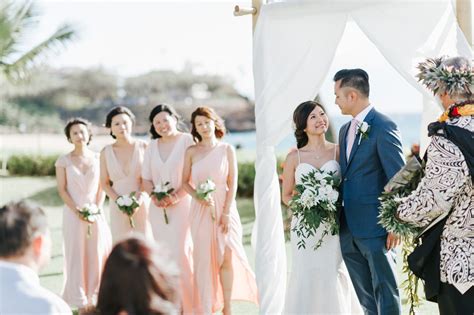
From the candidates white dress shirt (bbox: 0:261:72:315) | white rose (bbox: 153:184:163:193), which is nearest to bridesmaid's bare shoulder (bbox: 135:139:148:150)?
white rose (bbox: 153:184:163:193)

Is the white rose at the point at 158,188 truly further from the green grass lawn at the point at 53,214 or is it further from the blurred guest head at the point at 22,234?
the blurred guest head at the point at 22,234

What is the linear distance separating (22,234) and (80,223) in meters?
5.33

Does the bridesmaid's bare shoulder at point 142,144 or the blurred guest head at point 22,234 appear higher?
the bridesmaid's bare shoulder at point 142,144

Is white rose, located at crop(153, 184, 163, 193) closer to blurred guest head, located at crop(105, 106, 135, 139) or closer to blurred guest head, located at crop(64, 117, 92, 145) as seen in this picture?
blurred guest head, located at crop(105, 106, 135, 139)

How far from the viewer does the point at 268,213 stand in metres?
7.57

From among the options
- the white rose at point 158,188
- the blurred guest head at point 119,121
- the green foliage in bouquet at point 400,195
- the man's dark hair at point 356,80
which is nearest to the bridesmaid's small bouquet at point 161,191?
the white rose at point 158,188

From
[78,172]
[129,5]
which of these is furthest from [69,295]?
[129,5]

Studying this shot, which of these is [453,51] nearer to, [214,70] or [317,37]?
[317,37]

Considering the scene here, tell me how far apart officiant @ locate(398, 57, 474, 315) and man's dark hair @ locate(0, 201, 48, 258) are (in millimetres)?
2696

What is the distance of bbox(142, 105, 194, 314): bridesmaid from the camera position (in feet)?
26.9

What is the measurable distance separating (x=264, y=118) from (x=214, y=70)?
46.1 metres

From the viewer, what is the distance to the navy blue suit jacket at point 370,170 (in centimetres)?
666

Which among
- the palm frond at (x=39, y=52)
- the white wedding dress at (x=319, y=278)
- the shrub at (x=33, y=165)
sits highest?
the palm frond at (x=39, y=52)

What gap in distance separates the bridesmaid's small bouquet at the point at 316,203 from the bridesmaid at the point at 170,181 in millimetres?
1415
